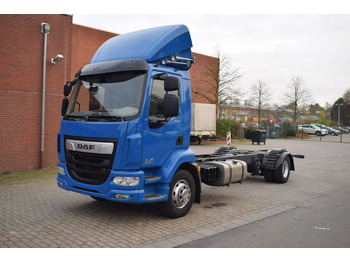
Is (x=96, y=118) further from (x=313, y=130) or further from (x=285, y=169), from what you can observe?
(x=313, y=130)

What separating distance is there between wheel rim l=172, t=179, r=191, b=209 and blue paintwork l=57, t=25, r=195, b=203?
34cm

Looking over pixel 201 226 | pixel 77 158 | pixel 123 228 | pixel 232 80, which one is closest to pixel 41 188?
pixel 77 158

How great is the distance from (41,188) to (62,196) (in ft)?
4.21

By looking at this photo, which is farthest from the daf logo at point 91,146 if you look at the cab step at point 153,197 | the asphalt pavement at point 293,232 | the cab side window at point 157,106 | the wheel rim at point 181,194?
the asphalt pavement at point 293,232

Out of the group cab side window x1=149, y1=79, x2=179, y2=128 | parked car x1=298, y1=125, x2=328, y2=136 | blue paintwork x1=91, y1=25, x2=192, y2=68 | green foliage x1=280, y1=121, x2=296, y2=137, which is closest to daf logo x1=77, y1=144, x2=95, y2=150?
cab side window x1=149, y1=79, x2=179, y2=128

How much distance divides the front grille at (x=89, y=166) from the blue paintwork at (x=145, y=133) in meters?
0.09

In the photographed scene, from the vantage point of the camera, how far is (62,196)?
7934 millimetres

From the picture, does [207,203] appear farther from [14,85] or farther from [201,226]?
[14,85]

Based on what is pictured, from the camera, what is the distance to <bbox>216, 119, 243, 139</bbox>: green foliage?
1270 inches

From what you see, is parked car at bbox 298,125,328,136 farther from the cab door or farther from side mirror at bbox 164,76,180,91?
side mirror at bbox 164,76,180,91

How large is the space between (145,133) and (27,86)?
25.1 feet

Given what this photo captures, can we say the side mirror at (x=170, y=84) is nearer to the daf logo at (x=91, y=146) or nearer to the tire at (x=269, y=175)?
the daf logo at (x=91, y=146)

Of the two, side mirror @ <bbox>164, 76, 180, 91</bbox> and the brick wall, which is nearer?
side mirror @ <bbox>164, 76, 180, 91</bbox>

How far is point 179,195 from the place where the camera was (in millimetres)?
6152
